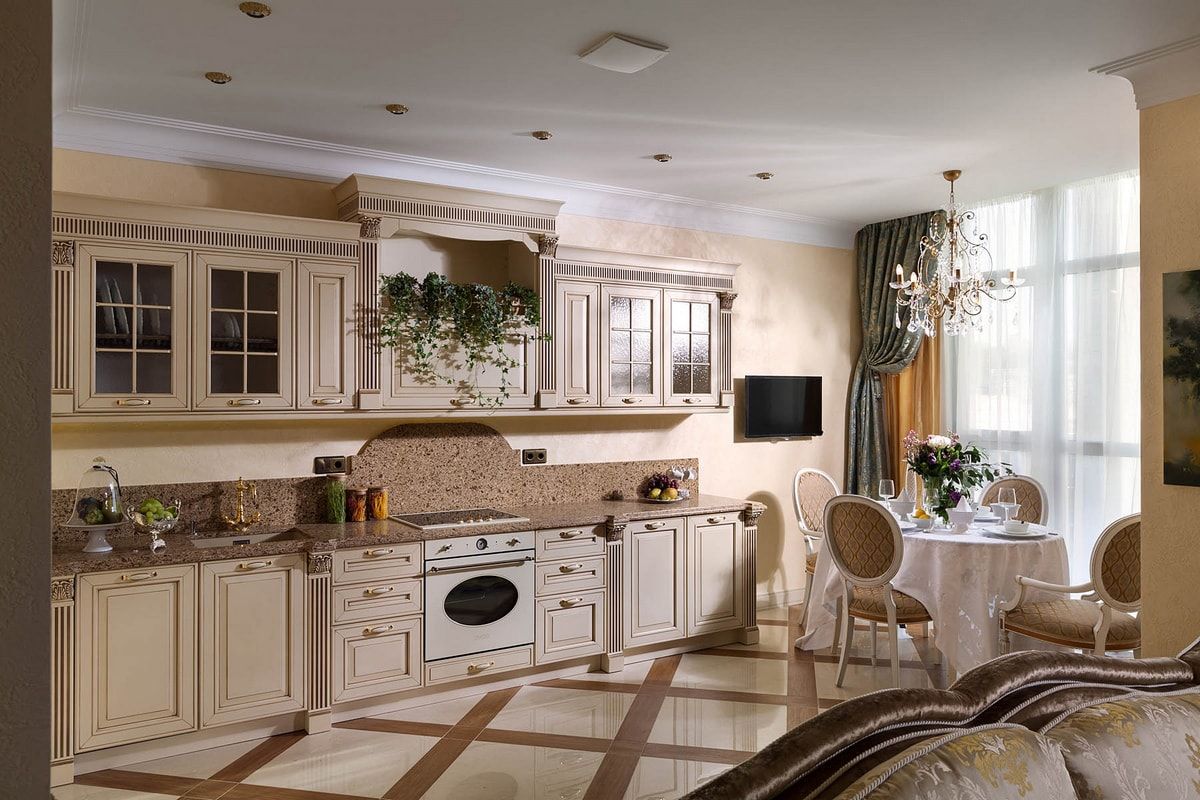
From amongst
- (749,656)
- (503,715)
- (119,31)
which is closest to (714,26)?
(119,31)

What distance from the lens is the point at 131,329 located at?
357 cm

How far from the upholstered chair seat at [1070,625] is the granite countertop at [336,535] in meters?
1.63

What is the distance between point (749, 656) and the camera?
4.89 metres

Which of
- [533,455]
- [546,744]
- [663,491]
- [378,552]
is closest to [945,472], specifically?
[663,491]

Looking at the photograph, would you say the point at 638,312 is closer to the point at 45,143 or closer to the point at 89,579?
the point at 89,579

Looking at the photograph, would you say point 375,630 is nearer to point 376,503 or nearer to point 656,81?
point 376,503

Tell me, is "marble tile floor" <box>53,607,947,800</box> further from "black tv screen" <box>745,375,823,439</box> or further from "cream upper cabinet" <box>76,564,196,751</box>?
"black tv screen" <box>745,375,823,439</box>

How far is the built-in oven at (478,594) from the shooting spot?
13.3 feet

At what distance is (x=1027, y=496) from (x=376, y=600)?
12.1ft

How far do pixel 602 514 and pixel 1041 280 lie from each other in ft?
10.1

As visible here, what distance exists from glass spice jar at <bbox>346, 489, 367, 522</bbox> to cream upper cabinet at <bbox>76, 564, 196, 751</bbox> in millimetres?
888

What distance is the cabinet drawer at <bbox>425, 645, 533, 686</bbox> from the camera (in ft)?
13.3

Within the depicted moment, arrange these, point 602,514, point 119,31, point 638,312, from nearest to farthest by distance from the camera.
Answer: point 119,31 < point 602,514 < point 638,312

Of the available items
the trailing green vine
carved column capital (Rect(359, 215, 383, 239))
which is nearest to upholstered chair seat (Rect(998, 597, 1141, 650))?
the trailing green vine
